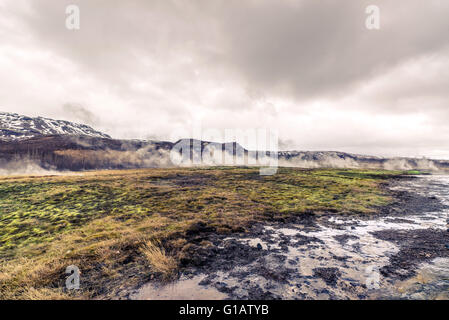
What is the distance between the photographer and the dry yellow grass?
783 cm

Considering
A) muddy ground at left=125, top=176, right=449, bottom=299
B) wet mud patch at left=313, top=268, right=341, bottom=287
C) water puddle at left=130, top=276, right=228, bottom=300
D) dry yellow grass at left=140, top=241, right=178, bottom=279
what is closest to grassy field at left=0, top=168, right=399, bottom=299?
dry yellow grass at left=140, top=241, right=178, bottom=279

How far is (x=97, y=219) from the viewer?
16750mm

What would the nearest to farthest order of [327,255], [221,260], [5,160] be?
1. [221,260]
2. [327,255]
3. [5,160]

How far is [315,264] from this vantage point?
29.3ft

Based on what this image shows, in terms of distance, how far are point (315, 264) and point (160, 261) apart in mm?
7532

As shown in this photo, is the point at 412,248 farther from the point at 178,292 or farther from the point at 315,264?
the point at 178,292

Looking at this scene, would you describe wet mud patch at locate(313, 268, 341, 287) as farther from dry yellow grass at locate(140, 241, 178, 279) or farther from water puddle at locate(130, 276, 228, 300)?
dry yellow grass at locate(140, 241, 178, 279)

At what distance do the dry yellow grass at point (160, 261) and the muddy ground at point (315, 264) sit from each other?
546mm

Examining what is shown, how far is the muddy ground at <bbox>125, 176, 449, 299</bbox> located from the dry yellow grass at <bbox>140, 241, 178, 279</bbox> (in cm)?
55

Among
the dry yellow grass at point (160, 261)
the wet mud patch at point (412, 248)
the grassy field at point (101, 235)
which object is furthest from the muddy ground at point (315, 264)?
the grassy field at point (101, 235)

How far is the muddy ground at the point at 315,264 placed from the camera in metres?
6.70
